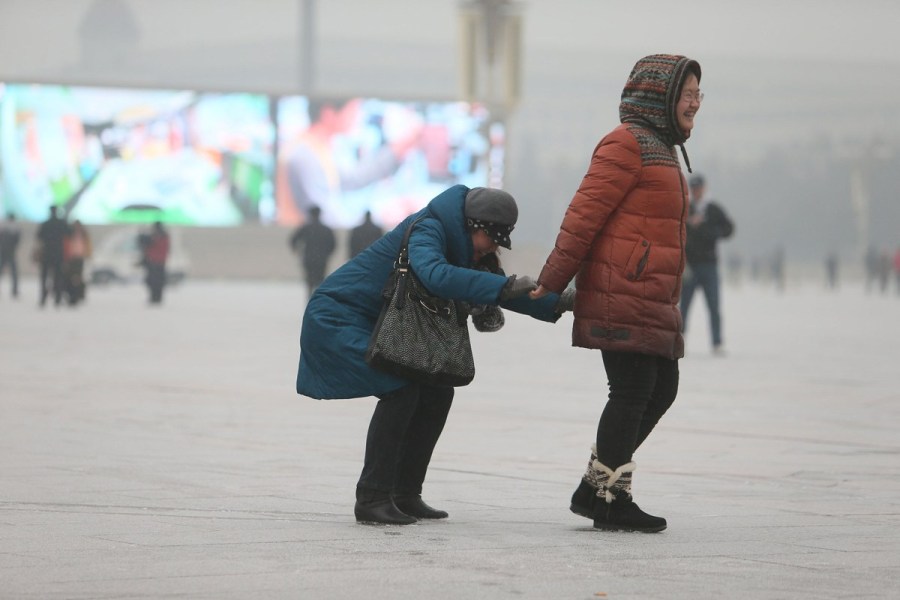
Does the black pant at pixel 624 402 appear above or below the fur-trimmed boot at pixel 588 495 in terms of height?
above

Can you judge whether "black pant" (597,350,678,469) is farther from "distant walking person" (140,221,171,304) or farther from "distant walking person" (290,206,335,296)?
"distant walking person" (140,221,171,304)

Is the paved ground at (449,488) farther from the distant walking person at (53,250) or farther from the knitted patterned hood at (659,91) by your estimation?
the distant walking person at (53,250)

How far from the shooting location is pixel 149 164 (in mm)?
47438

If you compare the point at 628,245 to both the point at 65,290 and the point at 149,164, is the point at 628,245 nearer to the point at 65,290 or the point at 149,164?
the point at 65,290

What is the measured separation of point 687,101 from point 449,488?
1822 millimetres

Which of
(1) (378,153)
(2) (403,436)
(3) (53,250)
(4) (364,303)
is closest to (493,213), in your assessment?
(4) (364,303)

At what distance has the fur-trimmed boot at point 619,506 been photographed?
530 centimetres

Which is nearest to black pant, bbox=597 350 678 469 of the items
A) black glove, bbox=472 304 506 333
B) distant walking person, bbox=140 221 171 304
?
black glove, bbox=472 304 506 333

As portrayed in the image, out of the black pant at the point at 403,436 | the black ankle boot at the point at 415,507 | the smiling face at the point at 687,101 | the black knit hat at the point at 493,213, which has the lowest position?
the black ankle boot at the point at 415,507

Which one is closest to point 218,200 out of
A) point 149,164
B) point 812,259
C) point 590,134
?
point 149,164

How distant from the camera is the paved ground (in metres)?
4.46

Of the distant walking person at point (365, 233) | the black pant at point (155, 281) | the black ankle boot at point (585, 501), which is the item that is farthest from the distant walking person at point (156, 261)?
the black ankle boot at point (585, 501)

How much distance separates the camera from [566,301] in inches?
211

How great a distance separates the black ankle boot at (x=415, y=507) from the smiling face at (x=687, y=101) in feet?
4.57
